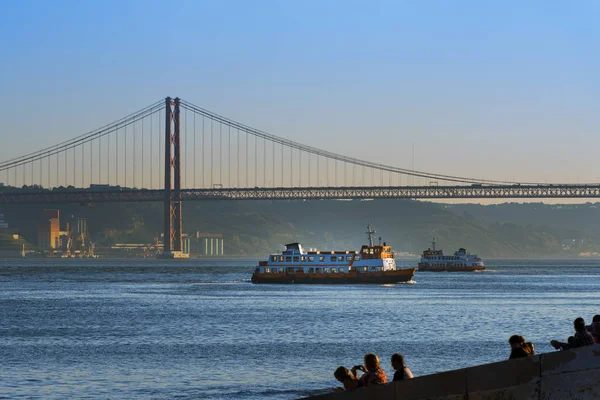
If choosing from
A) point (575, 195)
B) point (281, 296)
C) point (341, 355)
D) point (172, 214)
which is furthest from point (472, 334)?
point (172, 214)

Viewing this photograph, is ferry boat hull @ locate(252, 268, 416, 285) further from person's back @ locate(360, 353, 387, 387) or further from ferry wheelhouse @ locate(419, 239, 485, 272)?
person's back @ locate(360, 353, 387, 387)

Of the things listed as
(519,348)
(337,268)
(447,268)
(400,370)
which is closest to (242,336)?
(519,348)

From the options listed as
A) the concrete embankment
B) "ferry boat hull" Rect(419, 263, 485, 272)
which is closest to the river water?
the concrete embankment

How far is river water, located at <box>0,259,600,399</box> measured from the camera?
3036cm

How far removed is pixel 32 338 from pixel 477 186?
131017 mm

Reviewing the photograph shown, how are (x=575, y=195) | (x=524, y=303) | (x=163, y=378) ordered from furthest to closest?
(x=575, y=195) → (x=524, y=303) → (x=163, y=378)

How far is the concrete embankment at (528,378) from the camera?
48.6 ft

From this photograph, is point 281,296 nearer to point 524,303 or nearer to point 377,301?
point 377,301

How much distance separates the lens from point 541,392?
48.8 ft

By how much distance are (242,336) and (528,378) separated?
102 feet

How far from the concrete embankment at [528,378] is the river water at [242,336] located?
42.4 ft

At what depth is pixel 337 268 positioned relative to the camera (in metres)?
99.5

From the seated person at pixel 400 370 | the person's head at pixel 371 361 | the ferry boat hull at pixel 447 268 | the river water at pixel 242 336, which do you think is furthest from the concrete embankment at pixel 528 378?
the ferry boat hull at pixel 447 268

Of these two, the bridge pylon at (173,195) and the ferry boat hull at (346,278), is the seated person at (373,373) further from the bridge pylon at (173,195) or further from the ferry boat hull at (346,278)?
the bridge pylon at (173,195)
